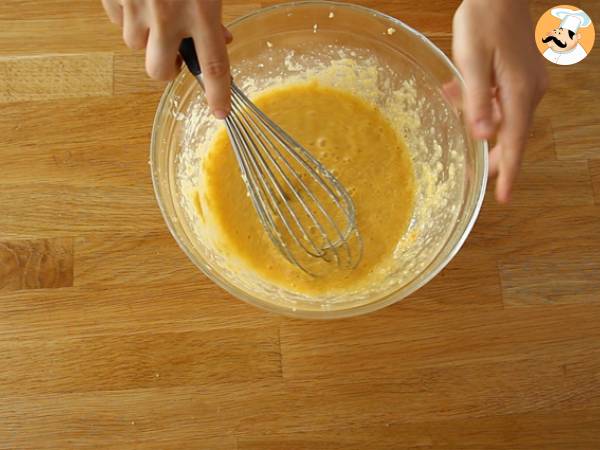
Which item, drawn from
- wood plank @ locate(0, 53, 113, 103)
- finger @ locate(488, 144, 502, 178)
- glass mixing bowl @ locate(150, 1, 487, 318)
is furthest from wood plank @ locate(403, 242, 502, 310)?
wood plank @ locate(0, 53, 113, 103)

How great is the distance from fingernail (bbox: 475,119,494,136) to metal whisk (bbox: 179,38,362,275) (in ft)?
→ 0.96

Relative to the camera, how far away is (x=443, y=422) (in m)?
1.23

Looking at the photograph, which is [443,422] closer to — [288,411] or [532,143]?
[288,411]

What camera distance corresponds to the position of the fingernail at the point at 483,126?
3.28 feet

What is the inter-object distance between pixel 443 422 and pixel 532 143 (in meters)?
0.65

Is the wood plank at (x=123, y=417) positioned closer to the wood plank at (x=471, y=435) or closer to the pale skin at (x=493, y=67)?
the wood plank at (x=471, y=435)

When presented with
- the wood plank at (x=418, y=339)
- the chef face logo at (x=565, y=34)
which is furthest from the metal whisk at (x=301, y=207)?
the chef face logo at (x=565, y=34)

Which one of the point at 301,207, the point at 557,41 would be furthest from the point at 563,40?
the point at 301,207

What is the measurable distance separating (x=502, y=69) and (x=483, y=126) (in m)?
0.11

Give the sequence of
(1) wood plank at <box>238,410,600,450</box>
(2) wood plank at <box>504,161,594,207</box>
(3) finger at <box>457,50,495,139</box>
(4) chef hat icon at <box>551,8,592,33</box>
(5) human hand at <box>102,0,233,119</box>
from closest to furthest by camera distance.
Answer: (5) human hand at <box>102,0,233,119</box> → (3) finger at <box>457,50,495,139</box> → (1) wood plank at <box>238,410,600,450</box> → (2) wood plank at <box>504,161,594,207</box> → (4) chef hat icon at <box>551,8,592,33</box>

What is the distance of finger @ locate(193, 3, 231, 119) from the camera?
2.94ft

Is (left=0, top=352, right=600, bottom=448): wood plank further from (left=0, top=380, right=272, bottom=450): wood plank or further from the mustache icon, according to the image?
the mustache icon

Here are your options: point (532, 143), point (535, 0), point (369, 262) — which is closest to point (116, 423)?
point (369, 262)

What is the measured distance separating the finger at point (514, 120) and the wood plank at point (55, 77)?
0.87m
